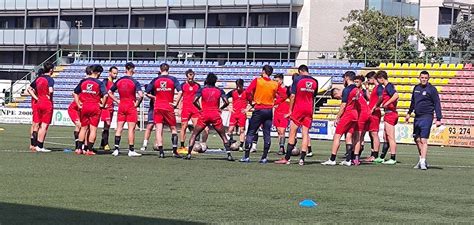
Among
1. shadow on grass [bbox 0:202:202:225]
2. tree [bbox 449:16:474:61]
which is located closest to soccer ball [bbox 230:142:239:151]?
shadow on grass [bbox 0:202:202:225]

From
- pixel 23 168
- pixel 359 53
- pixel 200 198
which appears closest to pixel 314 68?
pixel 359 53

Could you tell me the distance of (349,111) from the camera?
21109 mm

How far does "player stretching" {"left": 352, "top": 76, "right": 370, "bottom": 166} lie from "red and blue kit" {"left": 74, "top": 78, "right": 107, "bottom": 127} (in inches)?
222

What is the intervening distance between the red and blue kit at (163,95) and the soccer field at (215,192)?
4.01 ft

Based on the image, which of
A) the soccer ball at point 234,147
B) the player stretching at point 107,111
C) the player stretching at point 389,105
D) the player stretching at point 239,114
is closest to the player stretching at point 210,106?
the player stretching at point 107,111

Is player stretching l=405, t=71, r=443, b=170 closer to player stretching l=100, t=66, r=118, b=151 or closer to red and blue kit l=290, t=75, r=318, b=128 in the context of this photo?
red and blue kit l=290, t=75, r=318, b=128

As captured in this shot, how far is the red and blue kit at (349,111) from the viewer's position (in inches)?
824

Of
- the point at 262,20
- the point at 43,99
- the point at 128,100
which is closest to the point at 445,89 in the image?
the point at 262,20

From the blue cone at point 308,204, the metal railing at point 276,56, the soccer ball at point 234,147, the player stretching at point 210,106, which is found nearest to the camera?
the blue cone at point 308,204

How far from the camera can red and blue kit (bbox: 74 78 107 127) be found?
21.8 meters

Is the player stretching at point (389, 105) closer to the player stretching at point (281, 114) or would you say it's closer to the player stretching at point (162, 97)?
the player stretching at point (281, 114)

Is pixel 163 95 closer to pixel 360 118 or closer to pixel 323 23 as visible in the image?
pixel 360 118

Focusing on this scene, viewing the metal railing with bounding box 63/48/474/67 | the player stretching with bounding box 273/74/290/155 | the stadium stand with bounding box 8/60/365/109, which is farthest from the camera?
the metal railing with bounding box 63/48/474/67

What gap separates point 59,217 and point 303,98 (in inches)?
422
